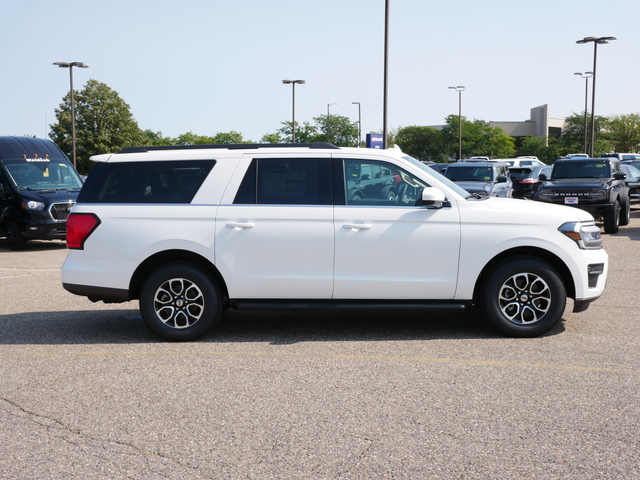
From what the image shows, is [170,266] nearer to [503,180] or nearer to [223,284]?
[223,284]

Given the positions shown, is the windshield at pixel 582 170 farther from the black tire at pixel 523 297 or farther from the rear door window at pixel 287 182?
the rear door window at pixel 287 182

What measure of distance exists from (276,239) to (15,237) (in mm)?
12018

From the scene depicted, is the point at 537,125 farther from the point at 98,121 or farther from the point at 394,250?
the point at 394,250

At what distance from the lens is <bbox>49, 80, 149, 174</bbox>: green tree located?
82688 mm

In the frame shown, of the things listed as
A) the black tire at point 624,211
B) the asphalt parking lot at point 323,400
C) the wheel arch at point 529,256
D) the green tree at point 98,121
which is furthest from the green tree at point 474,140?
the wheel arch at point 529,256

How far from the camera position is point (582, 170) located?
63.4 feet

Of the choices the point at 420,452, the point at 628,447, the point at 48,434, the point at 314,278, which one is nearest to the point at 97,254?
the point at 314,278

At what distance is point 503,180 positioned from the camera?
2061 centimetres

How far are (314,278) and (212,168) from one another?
1401mm

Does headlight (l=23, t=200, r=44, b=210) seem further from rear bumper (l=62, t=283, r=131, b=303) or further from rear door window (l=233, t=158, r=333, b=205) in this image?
rear door window (l=233, t=158, r=333, b=205)

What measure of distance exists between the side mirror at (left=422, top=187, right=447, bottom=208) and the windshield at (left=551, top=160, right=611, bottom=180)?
44.2 ft

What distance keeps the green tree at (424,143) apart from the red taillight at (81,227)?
264ft

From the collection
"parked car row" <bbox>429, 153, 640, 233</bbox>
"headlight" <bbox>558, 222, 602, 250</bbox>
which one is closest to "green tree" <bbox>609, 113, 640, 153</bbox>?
"parked car row" <bbox>429, 153, 640, 233</bbox>

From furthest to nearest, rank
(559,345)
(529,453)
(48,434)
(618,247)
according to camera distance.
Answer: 1. (618,247)
2. (559,345)
3. (48,434)
4. (529,453)
